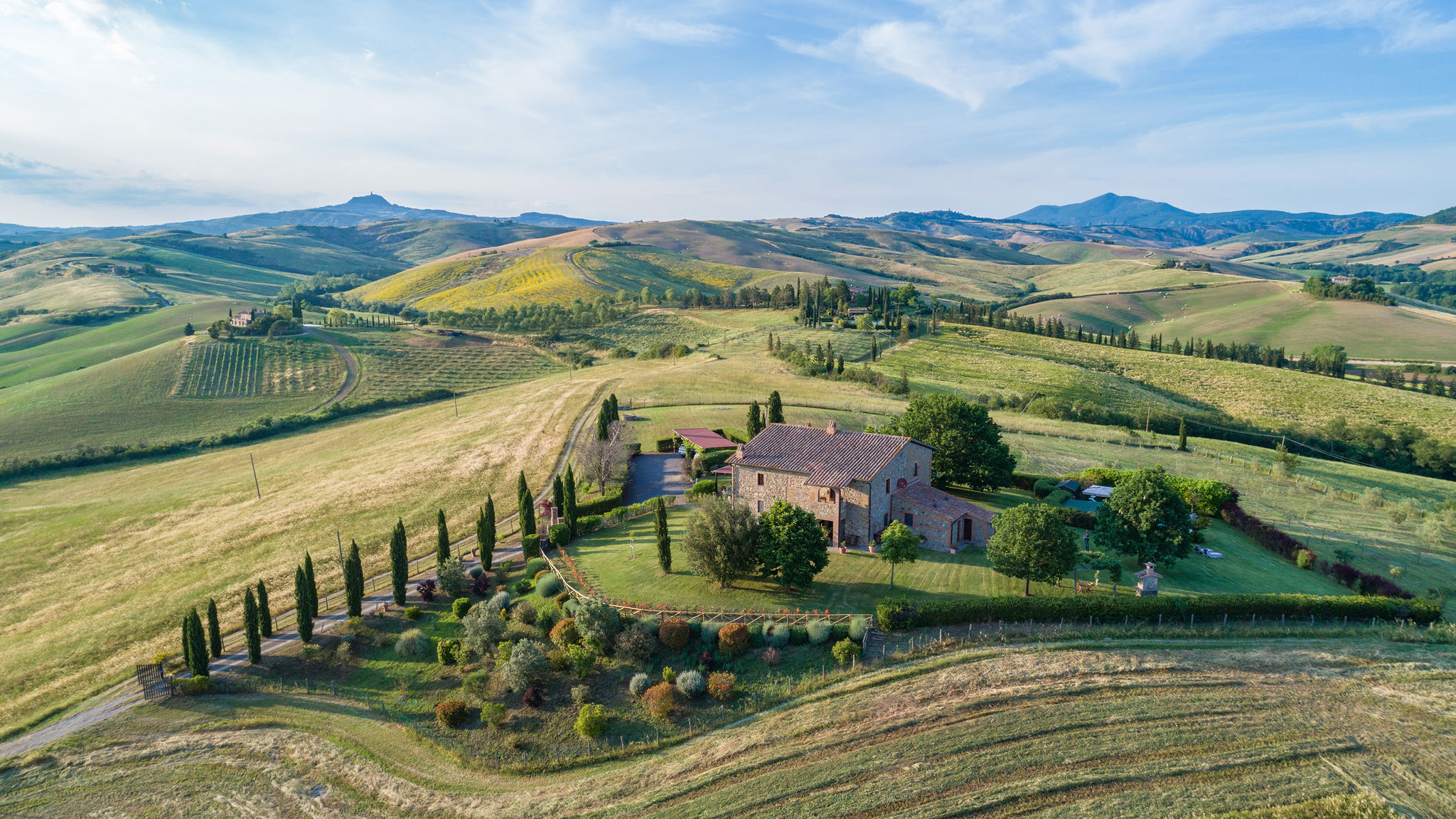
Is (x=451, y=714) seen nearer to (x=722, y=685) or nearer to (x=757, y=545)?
(x=722, y=685)

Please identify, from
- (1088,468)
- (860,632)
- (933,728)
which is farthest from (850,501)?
(1088,468)

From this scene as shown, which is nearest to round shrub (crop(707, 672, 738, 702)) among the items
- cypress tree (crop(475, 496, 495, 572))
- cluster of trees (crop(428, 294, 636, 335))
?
cypress tree (crop(475, 496, 495, 572))

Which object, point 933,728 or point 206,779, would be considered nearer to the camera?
point 933,728

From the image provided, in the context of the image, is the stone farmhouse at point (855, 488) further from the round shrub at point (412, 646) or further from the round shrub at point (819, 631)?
the round shrub at point (412, 646)

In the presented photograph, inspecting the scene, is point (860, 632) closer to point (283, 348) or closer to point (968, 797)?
point (968, 797)

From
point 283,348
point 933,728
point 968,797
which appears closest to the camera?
point 968,797

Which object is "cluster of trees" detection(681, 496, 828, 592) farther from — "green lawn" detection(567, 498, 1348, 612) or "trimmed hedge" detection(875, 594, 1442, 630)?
"trimmed hedge" detection(875, 594, 1442, 630)

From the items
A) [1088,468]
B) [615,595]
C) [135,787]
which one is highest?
[1088,468]
